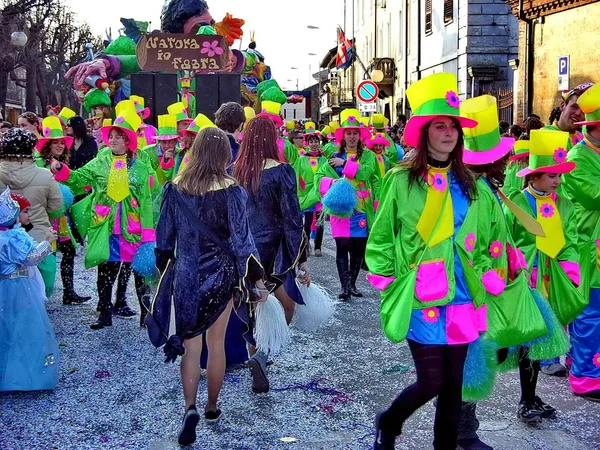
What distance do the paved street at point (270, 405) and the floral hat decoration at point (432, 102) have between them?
1846mm

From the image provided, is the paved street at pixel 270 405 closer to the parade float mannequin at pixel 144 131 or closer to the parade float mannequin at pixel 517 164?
the parade float mannequin at pixel 517 164

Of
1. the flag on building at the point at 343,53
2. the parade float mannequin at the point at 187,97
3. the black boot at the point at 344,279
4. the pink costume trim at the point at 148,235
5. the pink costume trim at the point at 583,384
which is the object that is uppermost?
the flag on building at the point at 343,53

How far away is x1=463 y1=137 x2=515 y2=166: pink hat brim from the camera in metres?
3.81

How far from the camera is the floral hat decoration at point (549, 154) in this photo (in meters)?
4.57

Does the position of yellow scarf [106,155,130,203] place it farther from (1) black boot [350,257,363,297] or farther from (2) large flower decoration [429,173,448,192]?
(2) large flower decoration [429,173,448,192]

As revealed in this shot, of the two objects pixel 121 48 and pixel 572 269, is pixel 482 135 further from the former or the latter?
pixel 121 48

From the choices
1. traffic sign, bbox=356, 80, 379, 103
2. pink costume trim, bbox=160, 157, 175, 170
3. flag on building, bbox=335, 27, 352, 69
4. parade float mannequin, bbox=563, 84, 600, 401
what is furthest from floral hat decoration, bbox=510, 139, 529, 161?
flag on building, bbox=335, 27, 352, 69

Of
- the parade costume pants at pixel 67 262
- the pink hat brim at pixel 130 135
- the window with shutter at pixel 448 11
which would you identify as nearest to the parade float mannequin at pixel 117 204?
the pink hat brim at pixel 130 135

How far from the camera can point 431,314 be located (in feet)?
11.3

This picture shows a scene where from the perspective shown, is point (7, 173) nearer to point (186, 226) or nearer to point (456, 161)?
point (186, 226)

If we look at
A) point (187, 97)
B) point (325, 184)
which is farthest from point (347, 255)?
point (187, 97)

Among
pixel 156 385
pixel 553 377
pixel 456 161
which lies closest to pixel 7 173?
pixel 156 385

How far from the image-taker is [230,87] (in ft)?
42.3

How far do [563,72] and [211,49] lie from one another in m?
8.54
